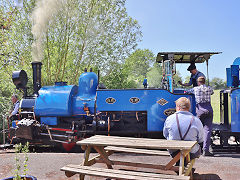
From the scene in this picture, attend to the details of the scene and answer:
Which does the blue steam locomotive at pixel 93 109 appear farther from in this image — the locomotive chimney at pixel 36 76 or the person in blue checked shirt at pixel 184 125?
the person in blue checked shirt at pixel 184 125

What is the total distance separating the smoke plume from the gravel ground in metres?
5.29

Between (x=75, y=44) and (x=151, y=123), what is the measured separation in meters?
6.61

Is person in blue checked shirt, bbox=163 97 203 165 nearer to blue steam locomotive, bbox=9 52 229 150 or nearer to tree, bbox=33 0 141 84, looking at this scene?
blue steam locomotive, bbox=9 52 229 150

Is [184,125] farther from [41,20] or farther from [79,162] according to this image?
[41,20]

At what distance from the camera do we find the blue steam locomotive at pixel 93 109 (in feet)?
17.4

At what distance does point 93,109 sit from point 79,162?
1554 millimetres

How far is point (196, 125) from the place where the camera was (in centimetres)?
309

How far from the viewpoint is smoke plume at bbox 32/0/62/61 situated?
9.06 metres

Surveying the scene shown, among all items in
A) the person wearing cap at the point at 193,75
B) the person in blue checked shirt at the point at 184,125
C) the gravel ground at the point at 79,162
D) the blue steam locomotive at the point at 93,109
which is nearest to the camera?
the person in blue checked shirt at the point at 184,125

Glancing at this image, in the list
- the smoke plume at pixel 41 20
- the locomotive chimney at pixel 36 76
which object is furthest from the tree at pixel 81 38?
the locomotive chimney at pixel 36 76

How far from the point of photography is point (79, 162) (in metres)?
4.66

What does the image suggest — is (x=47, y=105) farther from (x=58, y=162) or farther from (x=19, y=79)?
(x=58, y=162)

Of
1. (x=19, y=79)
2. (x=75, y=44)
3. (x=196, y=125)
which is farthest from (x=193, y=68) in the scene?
(x=75, y=44)

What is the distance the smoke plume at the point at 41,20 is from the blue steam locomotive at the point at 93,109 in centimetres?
316
